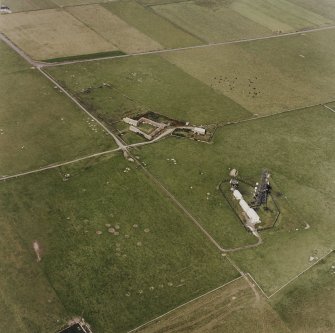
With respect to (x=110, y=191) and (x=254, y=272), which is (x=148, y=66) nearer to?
(x=110, y=191)

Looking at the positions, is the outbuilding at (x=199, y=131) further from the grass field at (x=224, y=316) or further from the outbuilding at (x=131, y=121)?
the grass field at (x=224, y=316)

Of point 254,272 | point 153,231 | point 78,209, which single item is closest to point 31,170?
point 78,209

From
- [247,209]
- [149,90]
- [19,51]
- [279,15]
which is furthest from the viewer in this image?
[279,15]

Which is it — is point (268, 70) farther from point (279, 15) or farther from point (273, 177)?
point (279, 15)

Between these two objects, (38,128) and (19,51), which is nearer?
(38,128)

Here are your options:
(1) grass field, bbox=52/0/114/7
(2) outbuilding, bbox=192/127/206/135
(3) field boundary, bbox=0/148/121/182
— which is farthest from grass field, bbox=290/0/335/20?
(3) field boundary, bbox=0/148/121/182

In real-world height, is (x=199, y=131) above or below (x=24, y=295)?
above

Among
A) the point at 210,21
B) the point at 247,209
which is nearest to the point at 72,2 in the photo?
the point at 210,21

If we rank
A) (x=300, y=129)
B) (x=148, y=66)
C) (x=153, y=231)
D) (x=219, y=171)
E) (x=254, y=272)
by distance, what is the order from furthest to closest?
(x=148, y=66), (x=300, y=129), (x=219, y=171), (x=153, y=231), (x=254, y=272)
